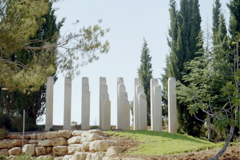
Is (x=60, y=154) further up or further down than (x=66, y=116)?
further down

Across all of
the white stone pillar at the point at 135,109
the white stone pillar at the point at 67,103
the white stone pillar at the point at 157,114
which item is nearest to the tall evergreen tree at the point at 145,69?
the white stone pillar at the point at 135,109

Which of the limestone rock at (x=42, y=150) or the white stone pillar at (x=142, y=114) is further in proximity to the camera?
the white stone pillar at (x=142, y=114)

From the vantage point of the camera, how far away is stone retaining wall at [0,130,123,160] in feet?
47.0

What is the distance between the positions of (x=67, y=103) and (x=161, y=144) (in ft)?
20.2

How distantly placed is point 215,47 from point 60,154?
30.3 feet

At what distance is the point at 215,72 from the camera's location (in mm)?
18406

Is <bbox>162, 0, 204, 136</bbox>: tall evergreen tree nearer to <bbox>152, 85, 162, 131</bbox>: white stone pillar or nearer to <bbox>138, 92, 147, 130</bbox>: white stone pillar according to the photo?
<bbox>152, 85, 162, 131</bbox>: white stone pillar

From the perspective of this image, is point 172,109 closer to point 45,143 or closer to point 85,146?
point 85,146

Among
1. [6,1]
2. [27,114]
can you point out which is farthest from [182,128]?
[6,1]

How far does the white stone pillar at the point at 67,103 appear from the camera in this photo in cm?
1762

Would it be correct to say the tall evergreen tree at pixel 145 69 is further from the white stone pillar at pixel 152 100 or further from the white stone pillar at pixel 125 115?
the white stone pillar at pixel 125 115

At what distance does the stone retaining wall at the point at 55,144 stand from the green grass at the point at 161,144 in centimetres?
115

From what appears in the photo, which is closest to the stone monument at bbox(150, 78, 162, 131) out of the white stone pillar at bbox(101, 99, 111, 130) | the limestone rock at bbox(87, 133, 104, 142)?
the white stone pillar at bbox(101, 99, 111, 130)

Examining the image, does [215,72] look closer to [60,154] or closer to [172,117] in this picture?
[172,117]
